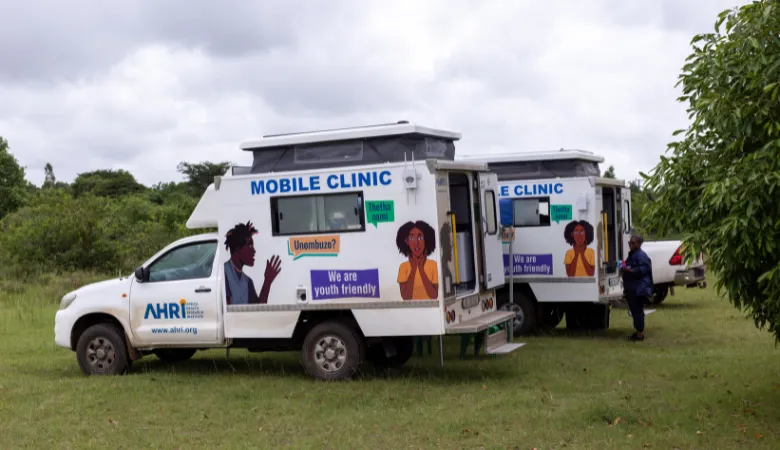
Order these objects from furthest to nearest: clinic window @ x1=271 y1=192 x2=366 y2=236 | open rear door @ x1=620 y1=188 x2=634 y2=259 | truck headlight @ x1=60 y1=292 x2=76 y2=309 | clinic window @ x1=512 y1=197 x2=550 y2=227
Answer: open rear door @ x1=620 y1=188 x2=634 y2=259
clinic window @ x1=512 y1=197 x2=550 y2=227
truck headlight @ x1=60 y1=292 x2=76 y2=309
clinic window @ x1=271 y1=192 x2=366 y2=236

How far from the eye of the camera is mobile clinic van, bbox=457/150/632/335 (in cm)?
1364

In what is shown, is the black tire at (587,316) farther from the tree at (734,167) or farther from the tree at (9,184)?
the tree at (9,184)

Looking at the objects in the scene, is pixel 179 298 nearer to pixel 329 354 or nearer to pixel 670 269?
pixel 329 354

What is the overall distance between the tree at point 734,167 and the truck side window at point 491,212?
11.1 ft

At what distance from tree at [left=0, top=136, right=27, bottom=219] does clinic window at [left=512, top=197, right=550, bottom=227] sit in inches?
1527

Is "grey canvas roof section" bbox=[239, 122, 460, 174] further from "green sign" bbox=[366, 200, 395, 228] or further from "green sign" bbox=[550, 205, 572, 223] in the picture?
"green sign" bbox=[550, 205, 572, 223]

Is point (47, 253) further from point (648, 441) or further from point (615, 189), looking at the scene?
point (648, 441)

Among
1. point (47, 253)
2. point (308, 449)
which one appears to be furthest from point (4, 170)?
point (308, 449)

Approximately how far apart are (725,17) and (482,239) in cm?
416

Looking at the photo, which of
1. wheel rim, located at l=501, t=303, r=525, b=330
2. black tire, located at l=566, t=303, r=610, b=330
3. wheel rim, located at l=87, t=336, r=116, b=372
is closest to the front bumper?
black tire, located at l=566, t=303, r=610, b=330

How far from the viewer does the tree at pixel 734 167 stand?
677 centimetres

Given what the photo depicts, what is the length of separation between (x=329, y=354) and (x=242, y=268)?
1.43 m

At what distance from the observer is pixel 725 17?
25.1ft

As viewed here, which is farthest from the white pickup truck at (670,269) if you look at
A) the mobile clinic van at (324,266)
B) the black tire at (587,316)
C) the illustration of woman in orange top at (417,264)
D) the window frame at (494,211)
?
the illustration of woman in orange top at (417,264)
